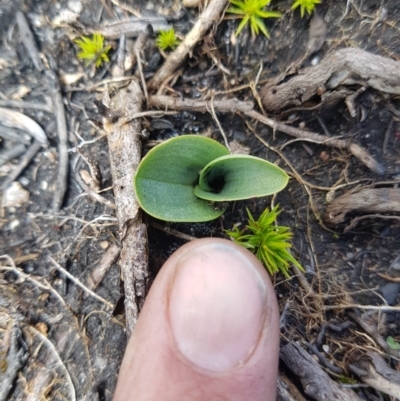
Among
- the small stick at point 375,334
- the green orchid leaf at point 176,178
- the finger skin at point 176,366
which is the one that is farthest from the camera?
the small stick at point 375,334

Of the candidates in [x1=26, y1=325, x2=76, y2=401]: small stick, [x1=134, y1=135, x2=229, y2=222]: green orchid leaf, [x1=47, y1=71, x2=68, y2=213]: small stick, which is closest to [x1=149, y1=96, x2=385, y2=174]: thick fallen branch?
[x1=134, y1=135, x2=229, y2=222]: green orchid leaf


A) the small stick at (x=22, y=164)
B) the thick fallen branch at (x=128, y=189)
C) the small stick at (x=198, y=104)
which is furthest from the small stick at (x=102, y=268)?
the small stick at (x=198, y=104)

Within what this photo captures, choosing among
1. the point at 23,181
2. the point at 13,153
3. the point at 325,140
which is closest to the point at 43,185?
the point at 23,181

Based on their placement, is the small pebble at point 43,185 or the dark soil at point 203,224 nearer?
the dark soil at point 203,224

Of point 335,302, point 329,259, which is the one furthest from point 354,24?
point 335,302

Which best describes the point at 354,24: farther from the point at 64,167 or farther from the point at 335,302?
the point at 64,167

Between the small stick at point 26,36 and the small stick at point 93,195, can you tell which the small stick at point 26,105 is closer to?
the small stick at point 26,36
